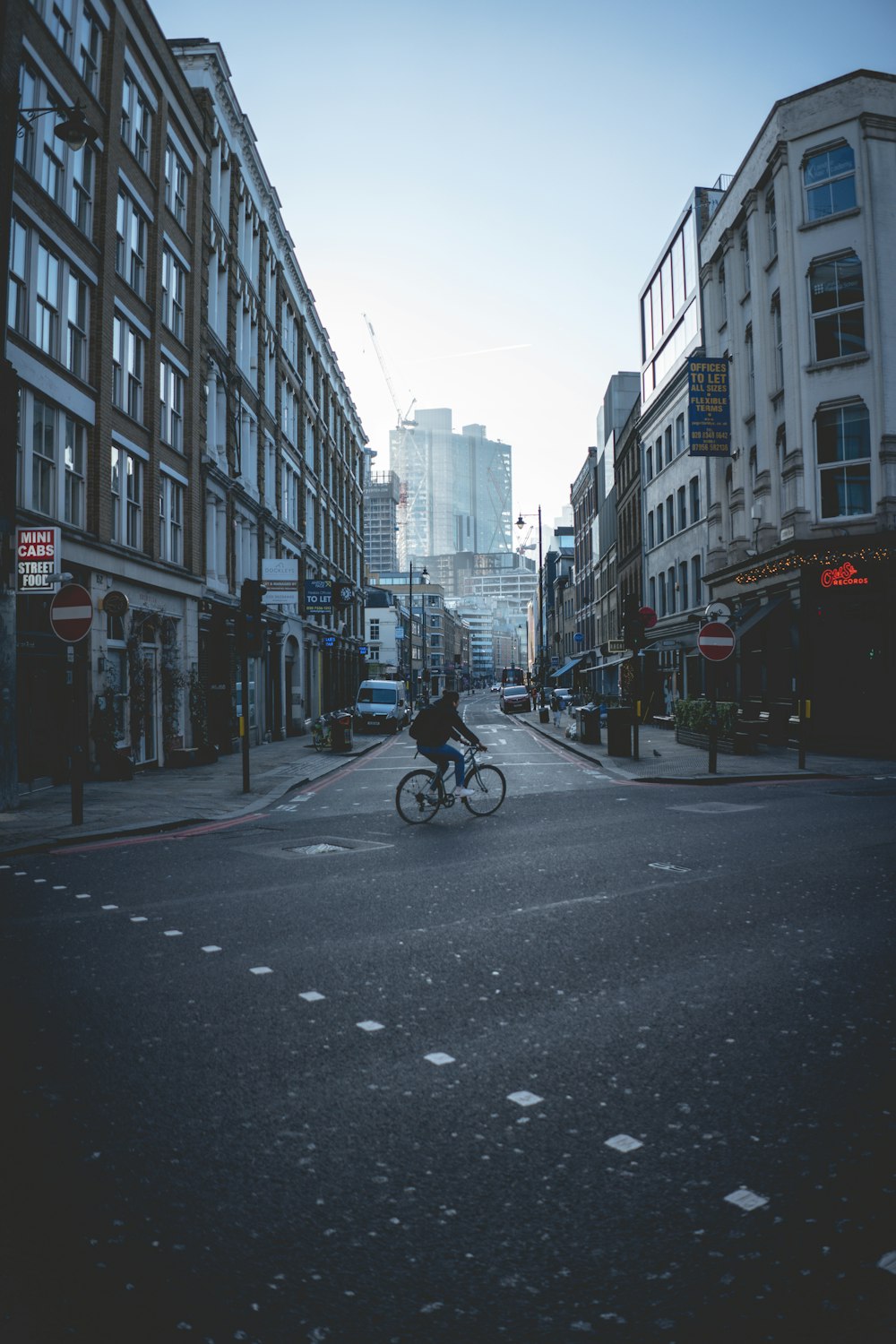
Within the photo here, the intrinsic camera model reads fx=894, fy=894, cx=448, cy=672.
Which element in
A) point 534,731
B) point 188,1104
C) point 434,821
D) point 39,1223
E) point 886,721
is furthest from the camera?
point 534,731

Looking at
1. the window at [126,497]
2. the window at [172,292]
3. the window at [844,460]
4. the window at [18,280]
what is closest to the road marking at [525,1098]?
the window at [18,280]

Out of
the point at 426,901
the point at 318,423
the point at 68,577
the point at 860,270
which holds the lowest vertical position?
the point at 426,901

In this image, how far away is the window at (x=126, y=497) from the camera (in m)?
20.4

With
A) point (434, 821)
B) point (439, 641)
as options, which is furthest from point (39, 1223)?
point (439, 641)

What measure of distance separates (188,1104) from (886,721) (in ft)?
74.7

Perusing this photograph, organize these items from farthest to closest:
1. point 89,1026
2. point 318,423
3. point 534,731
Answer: point 318,423, point 534,731, point 89,1026

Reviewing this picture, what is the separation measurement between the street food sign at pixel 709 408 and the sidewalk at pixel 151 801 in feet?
53.0

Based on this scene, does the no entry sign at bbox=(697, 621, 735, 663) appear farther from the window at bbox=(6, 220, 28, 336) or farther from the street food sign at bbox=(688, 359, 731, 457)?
the window at bbox=(6, 220, 28, 336)

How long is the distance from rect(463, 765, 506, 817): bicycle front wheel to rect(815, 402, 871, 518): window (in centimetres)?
1555

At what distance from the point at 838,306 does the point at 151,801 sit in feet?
70.8

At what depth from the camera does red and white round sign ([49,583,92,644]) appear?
12.0m

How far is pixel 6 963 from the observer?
5727 millimetres

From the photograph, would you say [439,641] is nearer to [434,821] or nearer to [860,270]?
[860,270]

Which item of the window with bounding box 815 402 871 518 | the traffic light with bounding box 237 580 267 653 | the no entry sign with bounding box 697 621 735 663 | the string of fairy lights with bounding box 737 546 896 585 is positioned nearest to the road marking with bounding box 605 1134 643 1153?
the traffic light with bounding box 237 580 267 653
